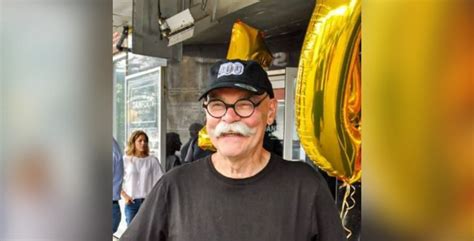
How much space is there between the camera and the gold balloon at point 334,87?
6.22ft

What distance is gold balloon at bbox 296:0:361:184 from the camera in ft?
6.22

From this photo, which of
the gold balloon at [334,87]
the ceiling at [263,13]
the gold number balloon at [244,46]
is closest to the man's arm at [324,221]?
Answer: the gold balloon at [334,87]

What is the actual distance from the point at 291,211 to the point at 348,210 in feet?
3.80

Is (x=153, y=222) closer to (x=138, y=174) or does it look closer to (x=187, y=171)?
(x=187, y=171)

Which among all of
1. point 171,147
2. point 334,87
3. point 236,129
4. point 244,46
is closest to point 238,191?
point 236,129

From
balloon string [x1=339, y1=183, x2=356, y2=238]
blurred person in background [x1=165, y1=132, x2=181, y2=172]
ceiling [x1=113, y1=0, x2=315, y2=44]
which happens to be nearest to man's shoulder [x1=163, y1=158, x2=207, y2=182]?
balloon string [x1=339, y1=183, x2=356, y2=238]

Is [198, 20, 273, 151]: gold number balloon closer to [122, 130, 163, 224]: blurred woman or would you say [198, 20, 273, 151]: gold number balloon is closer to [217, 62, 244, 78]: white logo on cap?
[217, 62, 244, 78]: white logo on cap

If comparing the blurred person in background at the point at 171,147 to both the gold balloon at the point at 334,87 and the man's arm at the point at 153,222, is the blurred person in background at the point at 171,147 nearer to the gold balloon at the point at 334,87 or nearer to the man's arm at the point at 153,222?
the gold balloon at the point at 334,87
